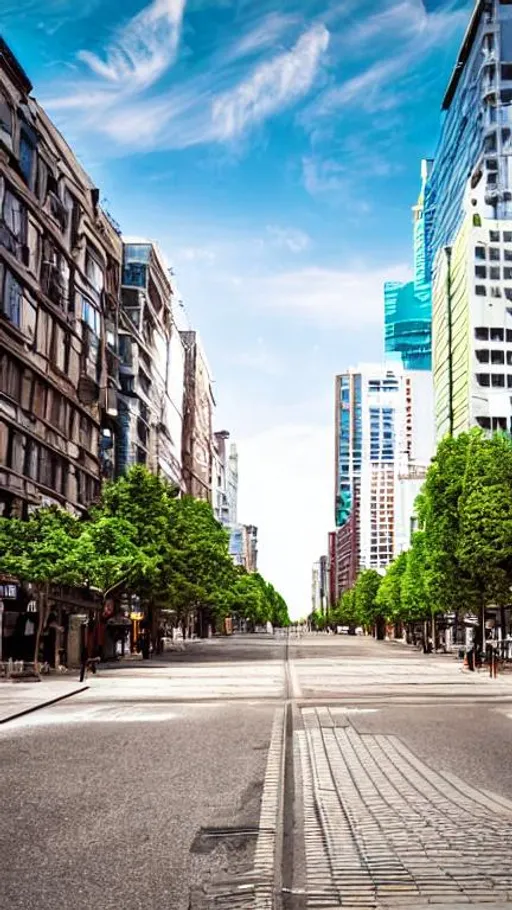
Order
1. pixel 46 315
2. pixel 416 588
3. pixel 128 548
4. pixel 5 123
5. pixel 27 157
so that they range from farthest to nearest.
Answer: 1. pixel 416 588
2. pixel 46 315
3. pixel 27 157
4. pixel 5 123
5. pixel 128 548

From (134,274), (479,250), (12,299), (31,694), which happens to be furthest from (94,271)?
(479,250)

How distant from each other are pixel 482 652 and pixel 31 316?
30869 mm

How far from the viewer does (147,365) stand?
396ft

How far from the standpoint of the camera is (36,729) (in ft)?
73.2

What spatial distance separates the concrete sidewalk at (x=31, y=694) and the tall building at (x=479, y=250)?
351ft

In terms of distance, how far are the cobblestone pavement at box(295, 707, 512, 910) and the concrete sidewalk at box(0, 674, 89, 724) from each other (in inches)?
473

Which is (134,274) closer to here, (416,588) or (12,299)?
(416,588)

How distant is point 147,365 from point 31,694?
8909cm

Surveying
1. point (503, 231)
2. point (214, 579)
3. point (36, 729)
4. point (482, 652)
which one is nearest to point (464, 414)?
point (503, 231)

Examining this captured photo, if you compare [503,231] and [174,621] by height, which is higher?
[503,231]

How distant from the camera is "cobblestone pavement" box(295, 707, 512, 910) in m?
8.03

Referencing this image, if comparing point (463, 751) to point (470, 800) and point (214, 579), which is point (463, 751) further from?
point (214, 579)

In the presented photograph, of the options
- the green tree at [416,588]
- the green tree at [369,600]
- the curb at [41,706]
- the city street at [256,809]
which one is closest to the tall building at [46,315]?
the curb at [41,706]

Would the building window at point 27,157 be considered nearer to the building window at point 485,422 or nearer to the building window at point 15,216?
the building window at point 15,216
